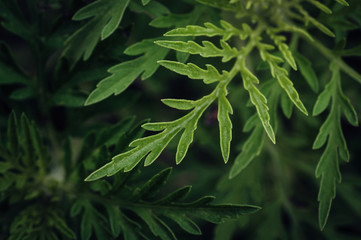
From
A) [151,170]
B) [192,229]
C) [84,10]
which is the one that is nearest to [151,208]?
[192,229]

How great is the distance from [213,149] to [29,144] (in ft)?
3.39

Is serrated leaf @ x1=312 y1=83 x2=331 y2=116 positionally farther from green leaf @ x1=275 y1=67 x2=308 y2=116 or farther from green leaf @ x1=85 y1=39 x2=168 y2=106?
green leaf @ x1=85 y1=39 x2=168 y2=106

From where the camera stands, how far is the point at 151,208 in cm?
117

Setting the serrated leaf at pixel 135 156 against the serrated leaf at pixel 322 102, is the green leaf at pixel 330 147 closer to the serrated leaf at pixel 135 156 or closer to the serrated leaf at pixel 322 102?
the serrated leaf at pixel 322 102

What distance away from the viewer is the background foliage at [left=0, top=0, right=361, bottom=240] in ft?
3.48

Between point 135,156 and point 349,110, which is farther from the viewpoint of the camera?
point 349,110

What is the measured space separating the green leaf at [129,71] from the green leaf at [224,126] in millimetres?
244

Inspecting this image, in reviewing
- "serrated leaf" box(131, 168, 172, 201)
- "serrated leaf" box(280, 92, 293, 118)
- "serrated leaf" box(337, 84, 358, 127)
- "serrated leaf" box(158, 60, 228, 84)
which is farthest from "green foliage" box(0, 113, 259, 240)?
"serrated leaf" box(337, 84, 358, 127)

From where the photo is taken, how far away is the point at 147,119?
1.08 m

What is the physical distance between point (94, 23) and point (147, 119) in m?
0.38

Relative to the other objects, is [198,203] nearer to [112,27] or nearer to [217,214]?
[217,214]

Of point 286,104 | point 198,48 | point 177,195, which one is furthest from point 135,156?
point 286,104

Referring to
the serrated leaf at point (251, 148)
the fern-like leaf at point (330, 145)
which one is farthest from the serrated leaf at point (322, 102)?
the serrated leaf at point (251, 148)

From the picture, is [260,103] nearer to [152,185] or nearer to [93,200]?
[152,185]
